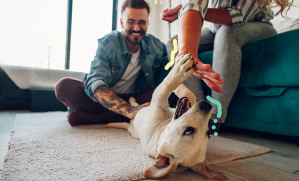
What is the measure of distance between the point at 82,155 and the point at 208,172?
0.57 meters

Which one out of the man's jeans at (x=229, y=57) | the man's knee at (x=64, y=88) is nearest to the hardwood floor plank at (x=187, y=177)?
the man's jeans at (x=229, y=57)

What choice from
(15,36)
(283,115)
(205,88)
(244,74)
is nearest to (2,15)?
(15,36)

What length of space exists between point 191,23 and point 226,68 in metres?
0.50

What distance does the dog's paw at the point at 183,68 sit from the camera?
0.73m

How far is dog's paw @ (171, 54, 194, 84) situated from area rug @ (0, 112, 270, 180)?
39 centimetres

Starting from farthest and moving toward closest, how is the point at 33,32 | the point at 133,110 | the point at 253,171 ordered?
1. the point at 33,32
2. the point at 133,110
3. the point at 253,171

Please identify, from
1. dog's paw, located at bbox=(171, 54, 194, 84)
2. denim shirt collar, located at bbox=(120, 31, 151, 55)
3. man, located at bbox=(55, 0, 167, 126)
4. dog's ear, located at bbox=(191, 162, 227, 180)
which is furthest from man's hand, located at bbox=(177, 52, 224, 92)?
denim shirt collar, located at bbox=(120, 31, 151, 55)

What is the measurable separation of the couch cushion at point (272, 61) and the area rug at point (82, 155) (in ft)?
1.46

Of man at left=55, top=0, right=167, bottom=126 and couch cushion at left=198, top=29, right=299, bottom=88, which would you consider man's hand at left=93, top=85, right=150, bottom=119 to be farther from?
couch cushion at left=198, top=29, right=299, bottom=88

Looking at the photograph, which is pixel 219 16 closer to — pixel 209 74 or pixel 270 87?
pixel 270 87

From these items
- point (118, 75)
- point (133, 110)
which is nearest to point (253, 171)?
point (133, 110)

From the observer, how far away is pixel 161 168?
0.75 metres

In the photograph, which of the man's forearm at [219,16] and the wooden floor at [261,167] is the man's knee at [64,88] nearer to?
the wooden floor at [261,167]

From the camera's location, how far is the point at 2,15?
11.7 feet
